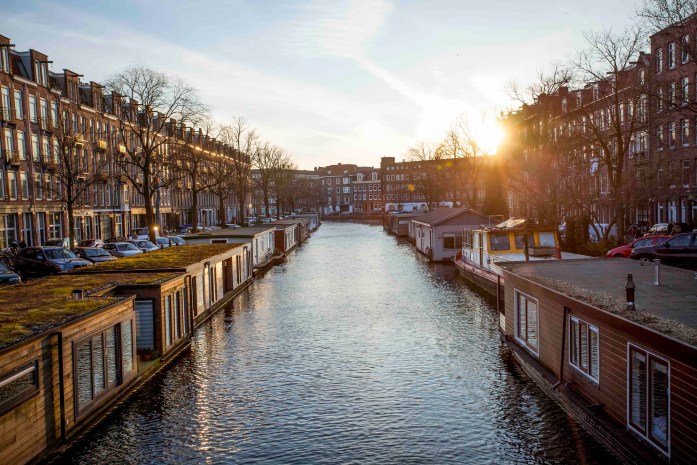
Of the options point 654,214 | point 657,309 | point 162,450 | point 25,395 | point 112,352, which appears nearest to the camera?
point 25,395

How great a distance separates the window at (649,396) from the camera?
1114 centimetres

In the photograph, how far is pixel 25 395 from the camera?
12.0 metres

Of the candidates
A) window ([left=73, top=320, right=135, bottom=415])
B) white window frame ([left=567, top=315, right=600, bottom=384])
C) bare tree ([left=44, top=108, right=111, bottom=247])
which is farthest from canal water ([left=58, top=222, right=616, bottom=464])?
bare tree ([left=44, top=108, right=111, bottom=247])

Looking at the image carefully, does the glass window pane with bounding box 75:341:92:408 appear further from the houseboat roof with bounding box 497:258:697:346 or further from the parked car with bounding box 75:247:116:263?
the parked car with bounding box 75:247:116:263

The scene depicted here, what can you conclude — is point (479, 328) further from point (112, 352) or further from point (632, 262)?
point (112, 352)

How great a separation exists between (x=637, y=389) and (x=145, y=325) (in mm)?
14474

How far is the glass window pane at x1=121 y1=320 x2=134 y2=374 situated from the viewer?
1747 cm

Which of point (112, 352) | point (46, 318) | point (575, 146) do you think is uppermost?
point (575, 146)

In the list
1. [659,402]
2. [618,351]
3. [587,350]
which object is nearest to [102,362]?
[587,350]

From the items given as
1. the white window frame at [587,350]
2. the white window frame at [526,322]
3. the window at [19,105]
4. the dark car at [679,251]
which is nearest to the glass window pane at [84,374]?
the white window frame at [587,350]

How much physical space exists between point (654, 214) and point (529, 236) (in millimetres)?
34125

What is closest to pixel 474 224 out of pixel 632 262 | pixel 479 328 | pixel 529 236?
pixel 529 236

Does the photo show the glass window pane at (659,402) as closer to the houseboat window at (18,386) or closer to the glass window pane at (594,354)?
the glass window pane at (594,354)

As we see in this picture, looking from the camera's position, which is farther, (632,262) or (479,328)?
(479,328)
